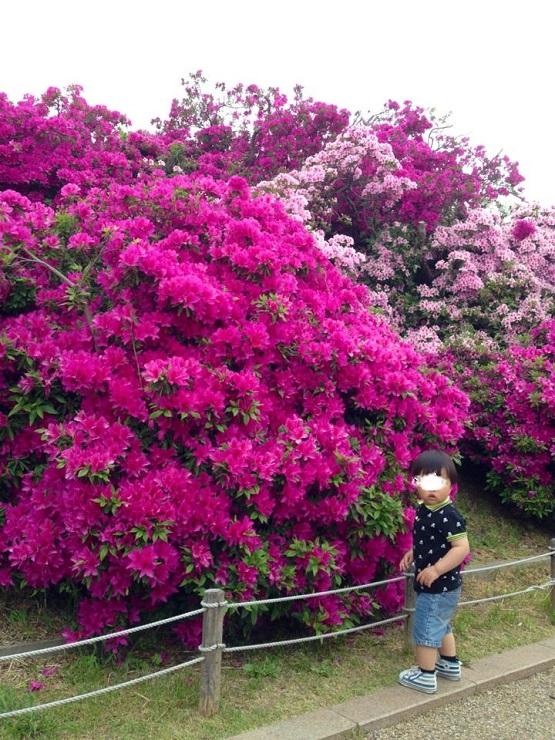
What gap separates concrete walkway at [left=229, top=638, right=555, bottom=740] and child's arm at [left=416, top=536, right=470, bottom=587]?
59 centimetres

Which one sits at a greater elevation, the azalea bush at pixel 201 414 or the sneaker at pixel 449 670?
the azalea bush at pixel 201 414

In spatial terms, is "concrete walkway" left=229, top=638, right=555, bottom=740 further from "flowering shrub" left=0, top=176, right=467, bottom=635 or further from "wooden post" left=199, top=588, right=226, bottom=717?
"flowering shrub" left=0, top=176, right=467, bottom=635

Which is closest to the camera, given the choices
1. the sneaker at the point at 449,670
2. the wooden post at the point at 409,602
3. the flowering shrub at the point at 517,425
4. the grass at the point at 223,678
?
the grass at the point at 223,678

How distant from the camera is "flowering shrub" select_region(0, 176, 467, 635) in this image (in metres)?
3.40

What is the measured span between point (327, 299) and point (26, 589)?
2.70 metres

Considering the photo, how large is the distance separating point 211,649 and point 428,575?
1.11m

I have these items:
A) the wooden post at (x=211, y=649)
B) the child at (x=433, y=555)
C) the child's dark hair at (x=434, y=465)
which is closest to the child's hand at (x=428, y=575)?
the child at (x=433, y=555)

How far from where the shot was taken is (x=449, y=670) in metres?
3.61

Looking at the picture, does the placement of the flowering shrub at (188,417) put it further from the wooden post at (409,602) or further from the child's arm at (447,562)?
the child's arm at (447,562)

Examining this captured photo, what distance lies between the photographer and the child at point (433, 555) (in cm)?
339

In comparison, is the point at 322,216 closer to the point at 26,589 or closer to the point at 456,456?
the point at 456,456

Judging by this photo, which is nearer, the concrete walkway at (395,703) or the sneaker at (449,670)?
the concrete walkway at (395,703)

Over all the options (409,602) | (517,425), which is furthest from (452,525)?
(517,425)

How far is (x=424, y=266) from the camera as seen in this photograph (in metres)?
9.42
